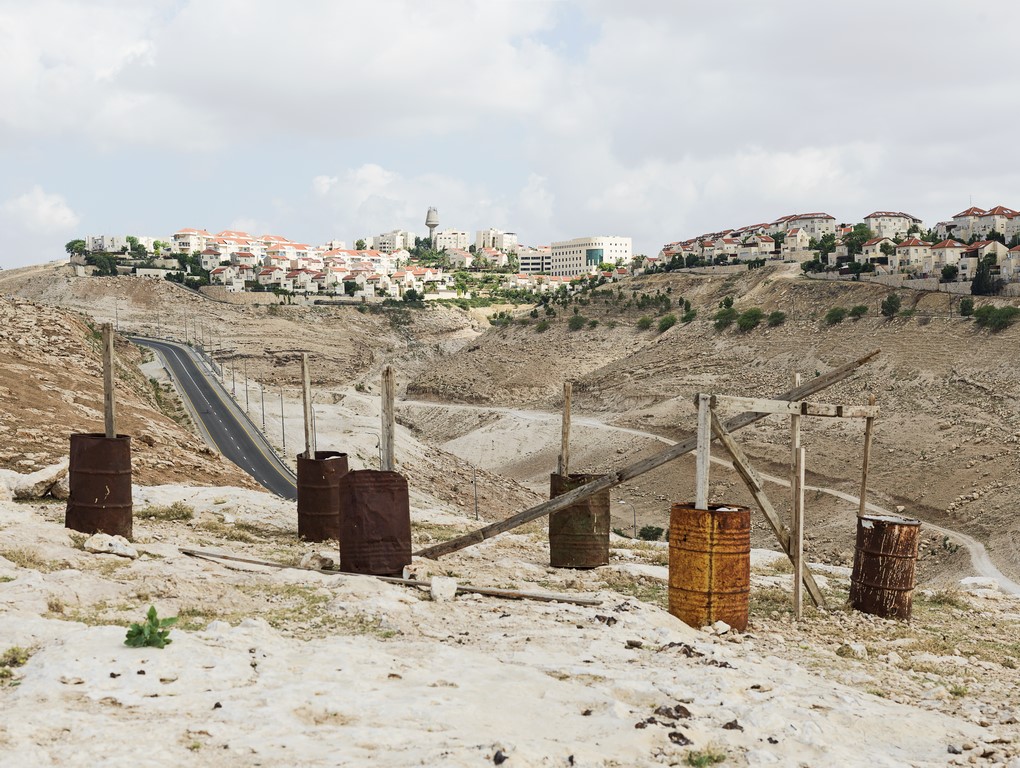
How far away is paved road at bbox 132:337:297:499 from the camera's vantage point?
166 feet

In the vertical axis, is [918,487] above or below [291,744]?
below

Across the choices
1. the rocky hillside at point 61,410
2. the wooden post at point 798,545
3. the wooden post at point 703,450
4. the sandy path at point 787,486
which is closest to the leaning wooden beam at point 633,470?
the wooden post at point 703,450

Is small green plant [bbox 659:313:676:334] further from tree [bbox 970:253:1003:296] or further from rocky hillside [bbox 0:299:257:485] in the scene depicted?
rocky hillside [bbox 0:299:257:485]

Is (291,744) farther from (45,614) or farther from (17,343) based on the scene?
(17,343)

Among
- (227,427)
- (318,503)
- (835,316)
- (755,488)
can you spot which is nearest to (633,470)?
(755,488)

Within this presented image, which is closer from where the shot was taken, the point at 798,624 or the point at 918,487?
the point at 798,624

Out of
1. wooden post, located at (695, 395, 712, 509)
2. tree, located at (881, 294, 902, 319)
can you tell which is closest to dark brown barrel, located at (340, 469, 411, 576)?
wooden post, located at (695, 395, 712, 509)

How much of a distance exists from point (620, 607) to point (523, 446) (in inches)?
2548

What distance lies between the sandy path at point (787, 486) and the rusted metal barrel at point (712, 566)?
541 inches

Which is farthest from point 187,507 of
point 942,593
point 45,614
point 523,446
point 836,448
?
point 523,446

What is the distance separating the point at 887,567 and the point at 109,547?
12.1 metres

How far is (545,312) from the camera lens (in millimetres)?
115375

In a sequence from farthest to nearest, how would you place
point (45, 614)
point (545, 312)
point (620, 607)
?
1. point (545, 312)
2. point (620, 607)
3. point (45, 614)

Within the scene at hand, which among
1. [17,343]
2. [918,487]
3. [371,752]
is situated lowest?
[918,487]
